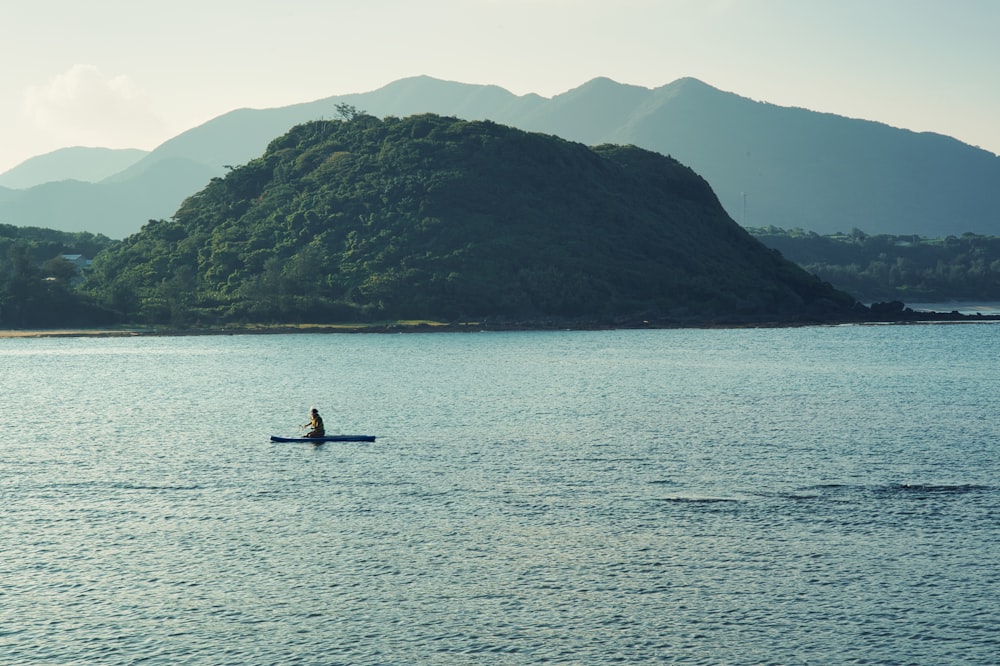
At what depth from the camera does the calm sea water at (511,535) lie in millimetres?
38406

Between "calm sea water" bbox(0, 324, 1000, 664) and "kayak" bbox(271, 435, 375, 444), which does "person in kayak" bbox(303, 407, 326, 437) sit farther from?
"calm sea water" bbox(0, 324, 1000, 664)

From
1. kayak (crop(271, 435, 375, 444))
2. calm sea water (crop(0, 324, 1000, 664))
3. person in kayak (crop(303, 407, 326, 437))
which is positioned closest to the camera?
calm sea water (crop(0, 324, 1000, 664))

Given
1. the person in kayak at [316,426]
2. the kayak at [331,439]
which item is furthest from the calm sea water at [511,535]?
the person in kayak at [316,426]

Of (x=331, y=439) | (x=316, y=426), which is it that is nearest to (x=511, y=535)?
(x=331, y=439)

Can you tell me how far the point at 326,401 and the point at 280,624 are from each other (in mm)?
79020

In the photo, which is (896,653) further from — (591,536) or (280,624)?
(280,624)

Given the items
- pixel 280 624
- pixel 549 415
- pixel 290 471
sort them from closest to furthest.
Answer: pixel 280 624, pixel 290 471, pixel 549 415

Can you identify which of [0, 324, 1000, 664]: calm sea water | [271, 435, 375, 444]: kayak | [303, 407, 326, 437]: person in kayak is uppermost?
[303, 407, 326, 437]: person in kayak

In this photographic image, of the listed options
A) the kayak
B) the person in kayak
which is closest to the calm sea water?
the kayak

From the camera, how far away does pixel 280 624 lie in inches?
1585

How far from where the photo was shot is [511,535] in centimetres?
5222

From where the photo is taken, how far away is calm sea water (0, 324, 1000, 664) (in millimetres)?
38406

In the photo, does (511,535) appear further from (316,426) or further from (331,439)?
(316,426)

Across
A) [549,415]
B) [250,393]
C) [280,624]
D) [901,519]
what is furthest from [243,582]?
[250,393]
